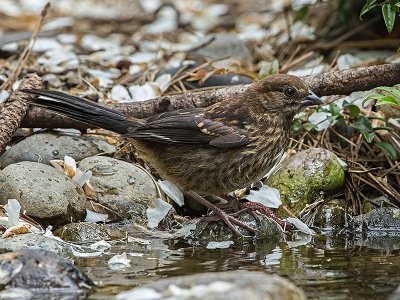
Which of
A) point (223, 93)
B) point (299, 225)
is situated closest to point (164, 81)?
point (223, 93)

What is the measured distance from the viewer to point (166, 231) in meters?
5.35

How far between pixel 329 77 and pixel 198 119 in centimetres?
111

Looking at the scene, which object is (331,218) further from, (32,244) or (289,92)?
(32,244)

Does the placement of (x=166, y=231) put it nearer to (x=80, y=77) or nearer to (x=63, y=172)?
(x=63, y=172)

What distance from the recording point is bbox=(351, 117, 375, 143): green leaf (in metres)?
5.85

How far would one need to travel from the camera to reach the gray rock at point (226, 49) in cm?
850

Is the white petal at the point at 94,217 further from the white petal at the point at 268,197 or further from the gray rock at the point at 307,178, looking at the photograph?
the gray rock at the point at 307,178

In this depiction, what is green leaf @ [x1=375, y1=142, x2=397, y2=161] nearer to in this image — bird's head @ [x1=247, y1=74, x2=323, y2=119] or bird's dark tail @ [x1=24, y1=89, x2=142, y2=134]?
bird's head @ [x1=247, y1=74, x2=323, y2=119]

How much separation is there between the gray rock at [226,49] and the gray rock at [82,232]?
3.70m

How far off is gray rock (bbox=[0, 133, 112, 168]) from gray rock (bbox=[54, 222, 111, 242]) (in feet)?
3.24

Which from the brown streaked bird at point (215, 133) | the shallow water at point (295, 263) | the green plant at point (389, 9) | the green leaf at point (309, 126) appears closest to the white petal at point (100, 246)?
the shallow water at point (295, 263)

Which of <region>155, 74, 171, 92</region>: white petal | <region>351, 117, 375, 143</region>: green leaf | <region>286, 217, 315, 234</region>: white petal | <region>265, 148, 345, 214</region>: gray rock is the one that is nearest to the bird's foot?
<region>286, 217, 315, 234</region>: white petal

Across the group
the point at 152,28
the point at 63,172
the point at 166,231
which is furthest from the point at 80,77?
the point at 152,28

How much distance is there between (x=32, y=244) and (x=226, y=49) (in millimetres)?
4753
